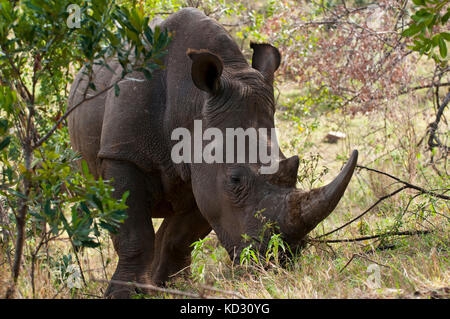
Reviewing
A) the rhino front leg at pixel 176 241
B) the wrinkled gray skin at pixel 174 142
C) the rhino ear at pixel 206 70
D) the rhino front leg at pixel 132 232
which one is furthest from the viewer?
the rhino front leg at pixel 176 241

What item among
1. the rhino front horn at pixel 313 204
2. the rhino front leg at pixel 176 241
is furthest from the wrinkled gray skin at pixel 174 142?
the rhino front leg at pixel 176 241

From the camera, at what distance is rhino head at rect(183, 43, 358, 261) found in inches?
177

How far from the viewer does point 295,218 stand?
177 inches

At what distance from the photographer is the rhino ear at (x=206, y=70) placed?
192 inches

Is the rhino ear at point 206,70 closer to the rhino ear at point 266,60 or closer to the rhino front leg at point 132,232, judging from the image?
the rhino ear at point 266,60

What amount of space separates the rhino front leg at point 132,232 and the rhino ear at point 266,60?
4.44ft

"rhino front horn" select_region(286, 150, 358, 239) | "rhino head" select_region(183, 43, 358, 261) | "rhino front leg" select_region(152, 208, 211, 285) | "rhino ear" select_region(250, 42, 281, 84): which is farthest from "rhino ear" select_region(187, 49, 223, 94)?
"rhino front leg" select_region(152, 208, 211, 285)

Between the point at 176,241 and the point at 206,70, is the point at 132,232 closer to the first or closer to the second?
the point at 176,241

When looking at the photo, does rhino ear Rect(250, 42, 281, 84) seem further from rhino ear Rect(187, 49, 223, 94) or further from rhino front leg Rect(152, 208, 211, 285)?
rhino front leg Rect(152, 208, 211, 285)

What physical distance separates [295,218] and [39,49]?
1985 mm

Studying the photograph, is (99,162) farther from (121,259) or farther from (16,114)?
(16,114)

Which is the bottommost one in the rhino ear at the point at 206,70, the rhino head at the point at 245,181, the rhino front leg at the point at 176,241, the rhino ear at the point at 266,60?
the rhino front leg at the point at 176,241

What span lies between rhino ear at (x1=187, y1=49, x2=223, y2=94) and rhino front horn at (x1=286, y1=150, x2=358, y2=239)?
3.56 feet

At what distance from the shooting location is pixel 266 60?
5.66m
